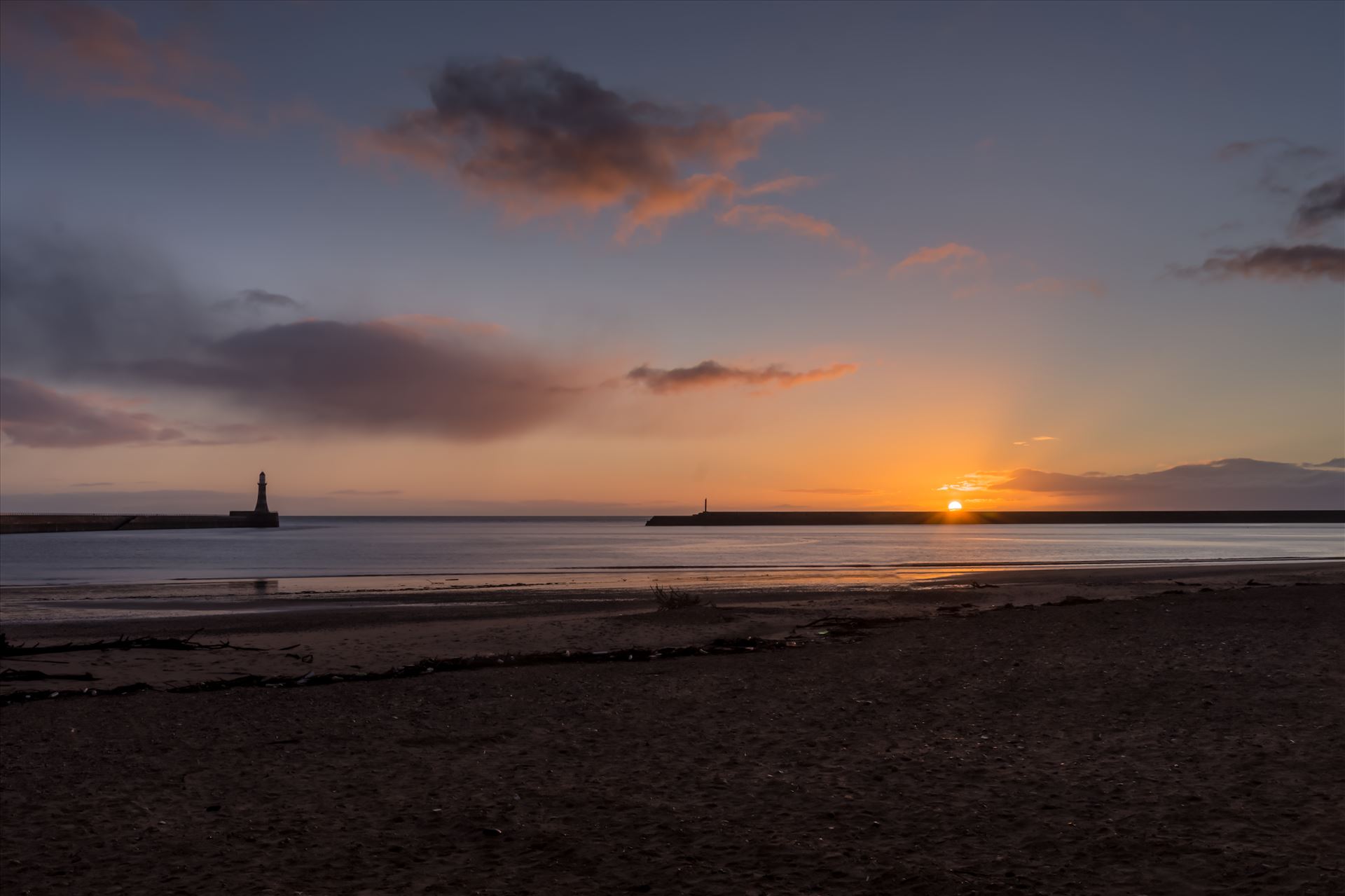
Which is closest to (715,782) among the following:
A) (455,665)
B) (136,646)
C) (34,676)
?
(455,665)

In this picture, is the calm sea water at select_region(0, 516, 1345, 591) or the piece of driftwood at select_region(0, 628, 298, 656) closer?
the piece of driftwood at select_region(0, 628, 298, 656)

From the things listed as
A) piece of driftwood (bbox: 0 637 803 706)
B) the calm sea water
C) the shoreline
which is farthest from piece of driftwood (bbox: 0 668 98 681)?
the calm sea water

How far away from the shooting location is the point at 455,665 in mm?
12750

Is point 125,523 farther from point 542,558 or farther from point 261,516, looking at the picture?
point 542,558

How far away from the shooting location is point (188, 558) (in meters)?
59.9

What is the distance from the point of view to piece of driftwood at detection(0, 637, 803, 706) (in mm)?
10836

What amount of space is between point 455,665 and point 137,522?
169 meters

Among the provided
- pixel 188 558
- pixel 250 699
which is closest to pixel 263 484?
pixel 188 558

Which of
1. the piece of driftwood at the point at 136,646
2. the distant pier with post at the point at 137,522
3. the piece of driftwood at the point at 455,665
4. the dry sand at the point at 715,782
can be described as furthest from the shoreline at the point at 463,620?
the distant pier with post at the point at 137,522

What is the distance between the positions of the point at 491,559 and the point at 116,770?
5064cm

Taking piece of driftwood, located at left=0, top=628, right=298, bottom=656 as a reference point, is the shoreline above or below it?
below

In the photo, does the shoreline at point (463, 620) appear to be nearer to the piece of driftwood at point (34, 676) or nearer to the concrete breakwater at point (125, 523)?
the piece of driftwood at point (34, 676)

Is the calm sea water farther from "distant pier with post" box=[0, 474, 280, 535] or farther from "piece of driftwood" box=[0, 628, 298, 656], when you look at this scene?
"distant pier with post" box=[0, 474, 280, 535]

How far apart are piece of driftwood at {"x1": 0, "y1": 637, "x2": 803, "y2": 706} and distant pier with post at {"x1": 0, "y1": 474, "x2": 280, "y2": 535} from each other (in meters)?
134
